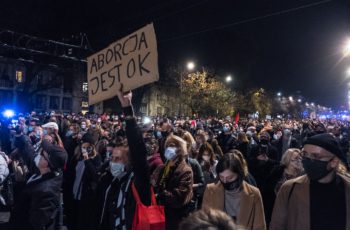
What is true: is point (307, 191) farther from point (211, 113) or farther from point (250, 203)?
point (211, 113)

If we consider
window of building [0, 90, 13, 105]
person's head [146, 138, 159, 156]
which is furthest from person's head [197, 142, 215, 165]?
window of building [0, 90, 13, 105]

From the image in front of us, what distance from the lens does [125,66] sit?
12.5ft

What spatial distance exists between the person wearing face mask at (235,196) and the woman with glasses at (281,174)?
1.67 m

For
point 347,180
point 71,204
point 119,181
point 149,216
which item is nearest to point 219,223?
point 149,216

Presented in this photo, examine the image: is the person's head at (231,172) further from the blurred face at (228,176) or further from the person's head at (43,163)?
the person's head at (43,163)

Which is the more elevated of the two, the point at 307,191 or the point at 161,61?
the point at 161,61

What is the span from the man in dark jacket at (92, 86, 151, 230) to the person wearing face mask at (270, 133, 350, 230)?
1118mm

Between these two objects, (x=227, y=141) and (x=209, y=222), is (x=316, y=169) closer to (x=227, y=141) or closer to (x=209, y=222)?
(x=209, y=222)

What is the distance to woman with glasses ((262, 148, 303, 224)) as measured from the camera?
543cm

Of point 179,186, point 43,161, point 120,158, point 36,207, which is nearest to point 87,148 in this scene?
point 43,161

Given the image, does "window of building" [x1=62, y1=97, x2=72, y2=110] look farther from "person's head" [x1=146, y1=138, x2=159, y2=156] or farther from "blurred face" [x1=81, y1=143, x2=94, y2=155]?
"person's head" [x1=146, y1=138, x2=159, y2=156]

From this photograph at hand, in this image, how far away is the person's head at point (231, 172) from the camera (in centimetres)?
394

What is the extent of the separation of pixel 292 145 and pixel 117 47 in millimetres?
Answer: 7951

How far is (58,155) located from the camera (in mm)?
4672
